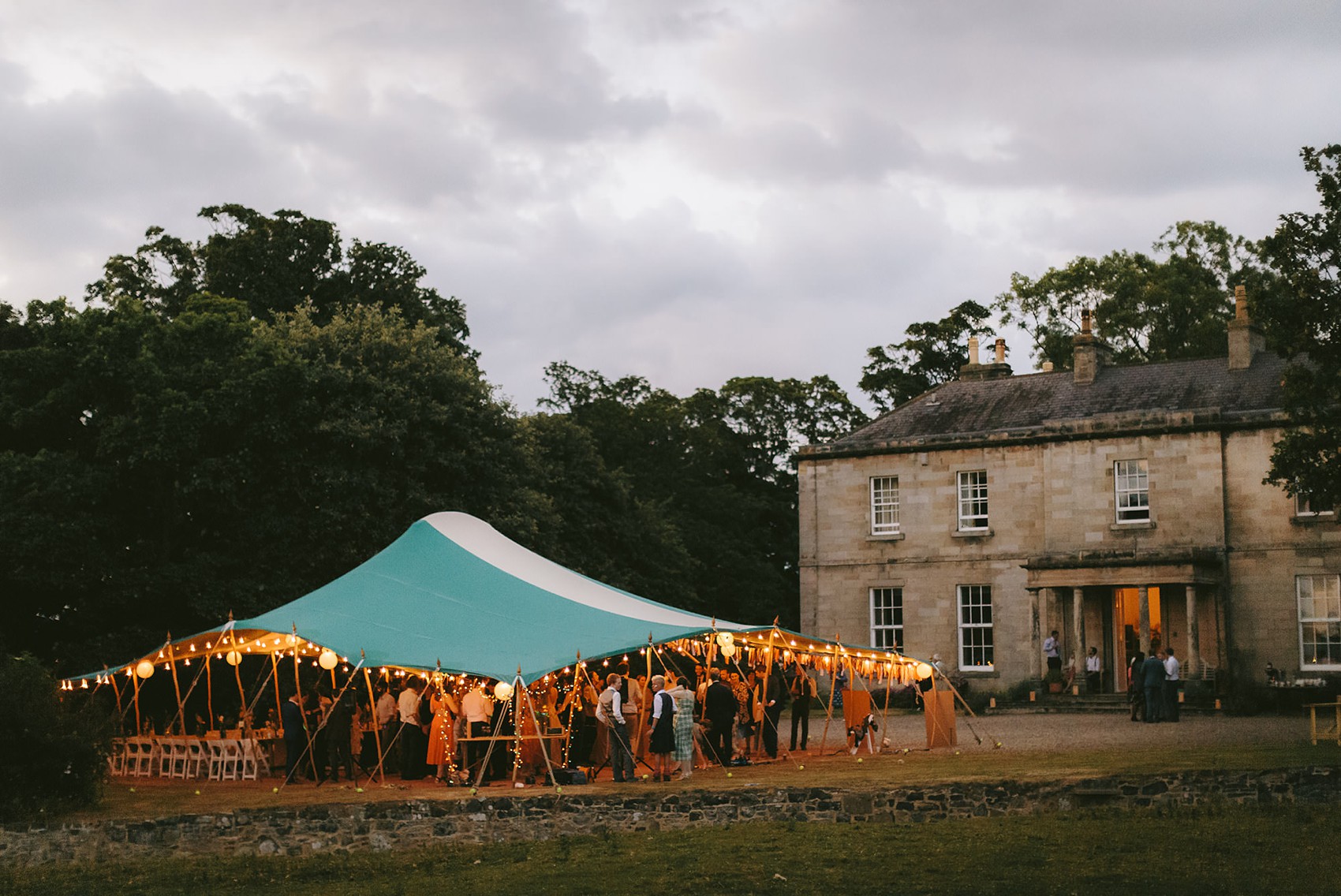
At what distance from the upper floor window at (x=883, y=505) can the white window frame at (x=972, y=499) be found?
147cm

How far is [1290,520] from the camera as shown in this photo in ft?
95.0

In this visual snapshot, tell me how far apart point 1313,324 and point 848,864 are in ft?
39.5

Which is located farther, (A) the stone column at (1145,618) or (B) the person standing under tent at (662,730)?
(A) the stone column at (1145,618)

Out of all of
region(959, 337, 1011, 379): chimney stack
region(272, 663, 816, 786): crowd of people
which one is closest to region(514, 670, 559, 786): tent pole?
region(272, 663, 816, 786): crowd of people

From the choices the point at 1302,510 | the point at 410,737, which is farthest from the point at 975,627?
the point at 410,737

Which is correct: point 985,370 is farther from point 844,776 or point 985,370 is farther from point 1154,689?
point 844,776

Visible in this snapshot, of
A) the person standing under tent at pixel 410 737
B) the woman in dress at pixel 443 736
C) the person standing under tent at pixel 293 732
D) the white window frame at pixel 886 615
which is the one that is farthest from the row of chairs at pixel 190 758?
the white window frame at pixel 886 615

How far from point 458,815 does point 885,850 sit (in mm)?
4347

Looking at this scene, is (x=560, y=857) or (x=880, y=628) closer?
(x=560, y=857)

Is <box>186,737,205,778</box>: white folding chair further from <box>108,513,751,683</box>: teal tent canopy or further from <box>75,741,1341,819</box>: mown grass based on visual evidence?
<box>108,513,751,683</box>: teal tent canopy

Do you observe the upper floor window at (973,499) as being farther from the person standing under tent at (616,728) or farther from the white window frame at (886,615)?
the person standing under tent at (616,728)

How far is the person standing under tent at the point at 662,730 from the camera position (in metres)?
16.6

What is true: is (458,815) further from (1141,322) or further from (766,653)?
(1141,322)

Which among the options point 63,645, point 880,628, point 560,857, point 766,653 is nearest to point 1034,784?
point 560,857
